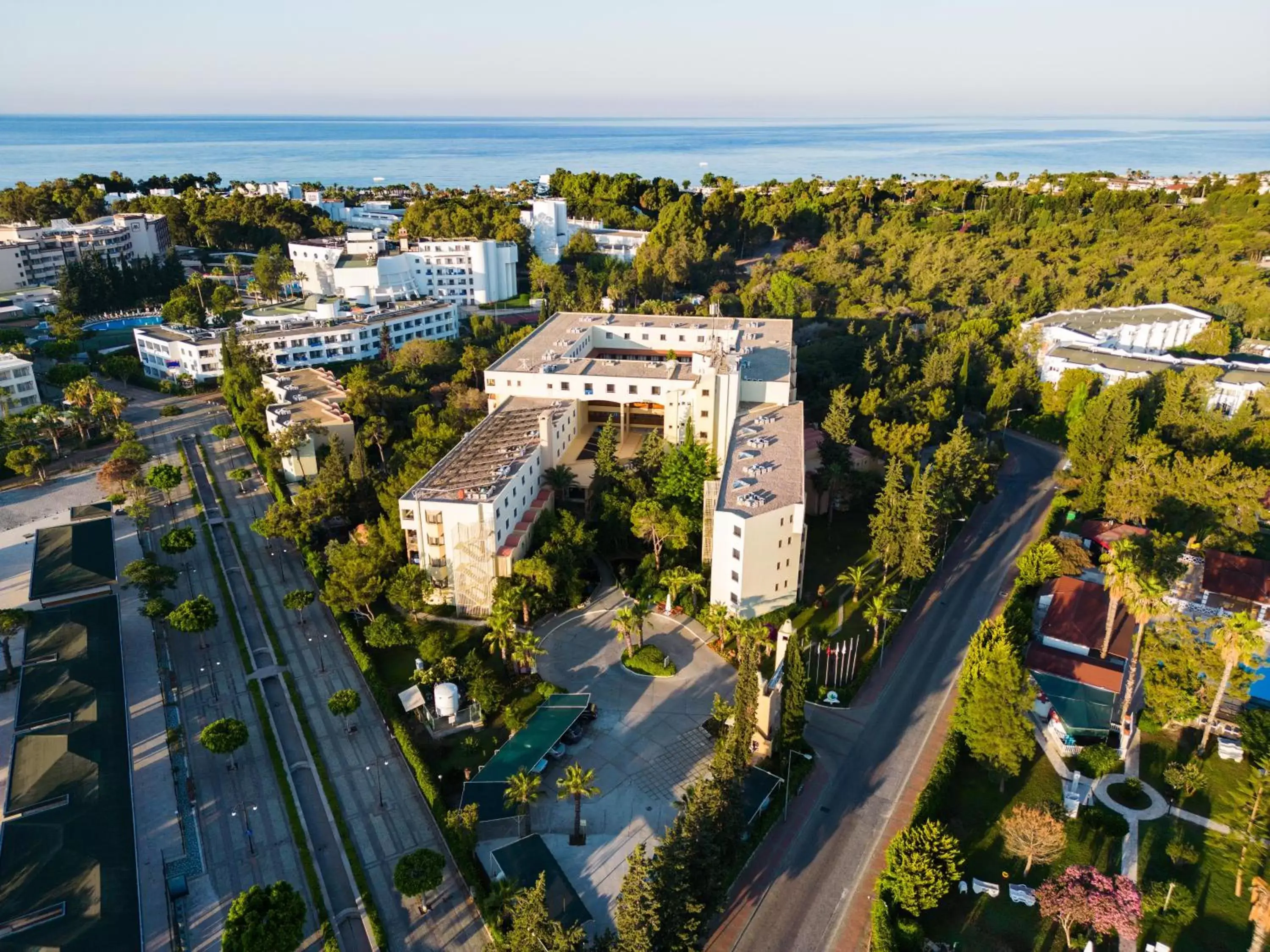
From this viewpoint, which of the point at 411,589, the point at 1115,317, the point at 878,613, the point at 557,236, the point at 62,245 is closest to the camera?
the point at 878,613

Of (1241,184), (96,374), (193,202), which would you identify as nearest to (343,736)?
(96,374)

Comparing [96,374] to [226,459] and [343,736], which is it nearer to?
[226,459]

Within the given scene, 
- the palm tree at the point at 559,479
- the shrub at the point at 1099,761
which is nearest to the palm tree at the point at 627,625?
the palm tree at the point at 559,479

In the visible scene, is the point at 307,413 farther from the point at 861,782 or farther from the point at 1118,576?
the point at 1118,576

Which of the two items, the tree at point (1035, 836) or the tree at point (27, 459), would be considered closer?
the tree at point (1035, 836)

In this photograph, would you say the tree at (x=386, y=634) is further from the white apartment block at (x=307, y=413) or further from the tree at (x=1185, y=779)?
the tree at (x=1185, y=779)

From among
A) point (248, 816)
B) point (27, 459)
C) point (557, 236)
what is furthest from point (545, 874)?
point (557, 236)
